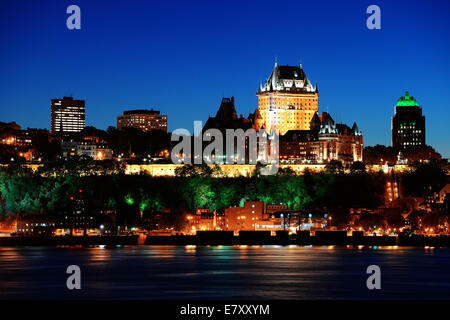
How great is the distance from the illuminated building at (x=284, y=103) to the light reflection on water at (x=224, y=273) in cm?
10041

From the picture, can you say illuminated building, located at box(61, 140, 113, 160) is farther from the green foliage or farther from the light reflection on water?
the light reflection on water

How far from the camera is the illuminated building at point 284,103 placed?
197 meters

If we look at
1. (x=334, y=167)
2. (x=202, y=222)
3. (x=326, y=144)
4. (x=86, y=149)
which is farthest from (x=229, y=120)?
(x=202, y=222)

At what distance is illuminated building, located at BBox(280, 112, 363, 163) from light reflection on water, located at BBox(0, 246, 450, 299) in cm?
7680

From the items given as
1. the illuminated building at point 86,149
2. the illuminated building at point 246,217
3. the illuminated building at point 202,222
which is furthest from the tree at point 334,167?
the illuminated building at point 86,149

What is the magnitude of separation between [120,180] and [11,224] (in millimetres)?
18454

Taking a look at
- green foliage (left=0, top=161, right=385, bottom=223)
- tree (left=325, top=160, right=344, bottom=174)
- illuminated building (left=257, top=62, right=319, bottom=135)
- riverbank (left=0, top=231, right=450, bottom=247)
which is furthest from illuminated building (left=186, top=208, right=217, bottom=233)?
illuminated building (left=257, top=62, right=319, bottom=135)

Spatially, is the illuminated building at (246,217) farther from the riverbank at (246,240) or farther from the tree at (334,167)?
the tree at (334,167)

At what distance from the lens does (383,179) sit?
143375mm

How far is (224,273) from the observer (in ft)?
229

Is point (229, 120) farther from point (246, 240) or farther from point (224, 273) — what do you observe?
point (224, 273)
